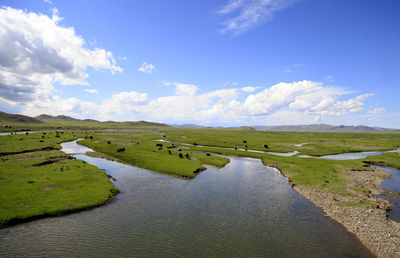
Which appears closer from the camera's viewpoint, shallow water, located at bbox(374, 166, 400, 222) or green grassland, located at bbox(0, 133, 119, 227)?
green grassland, located at bbox(0, 133, 119, 227)

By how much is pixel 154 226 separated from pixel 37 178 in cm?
2580

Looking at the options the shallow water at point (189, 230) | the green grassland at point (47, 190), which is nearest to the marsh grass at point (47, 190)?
the green grassland at point (47, 190)

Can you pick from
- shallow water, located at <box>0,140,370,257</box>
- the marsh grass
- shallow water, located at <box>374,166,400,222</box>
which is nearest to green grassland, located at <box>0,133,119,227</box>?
the marsh grass

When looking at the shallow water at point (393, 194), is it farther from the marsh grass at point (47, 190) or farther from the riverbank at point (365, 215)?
the marsh grass at point (47, 190)

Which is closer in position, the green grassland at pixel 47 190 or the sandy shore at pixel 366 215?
the sandy shore at pixel 366 215

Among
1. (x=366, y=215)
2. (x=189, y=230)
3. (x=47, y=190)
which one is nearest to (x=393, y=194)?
(x=366, y=215)

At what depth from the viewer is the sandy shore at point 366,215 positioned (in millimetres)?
19323

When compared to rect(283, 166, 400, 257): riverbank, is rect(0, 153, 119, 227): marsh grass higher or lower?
higher

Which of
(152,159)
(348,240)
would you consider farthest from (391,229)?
(152,159)

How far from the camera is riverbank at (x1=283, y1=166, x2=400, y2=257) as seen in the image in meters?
19.3

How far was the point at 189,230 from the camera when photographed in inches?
814

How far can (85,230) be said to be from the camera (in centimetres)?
2019

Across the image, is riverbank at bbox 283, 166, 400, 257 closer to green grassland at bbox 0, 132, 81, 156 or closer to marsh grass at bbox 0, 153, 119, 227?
marsh grass at bbox 0, 153, 119, 227

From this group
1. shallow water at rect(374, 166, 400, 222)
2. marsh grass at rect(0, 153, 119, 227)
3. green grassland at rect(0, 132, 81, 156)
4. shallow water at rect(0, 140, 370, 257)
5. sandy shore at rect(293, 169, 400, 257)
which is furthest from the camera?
green grassland at rect(0, 132, 81, 156)
